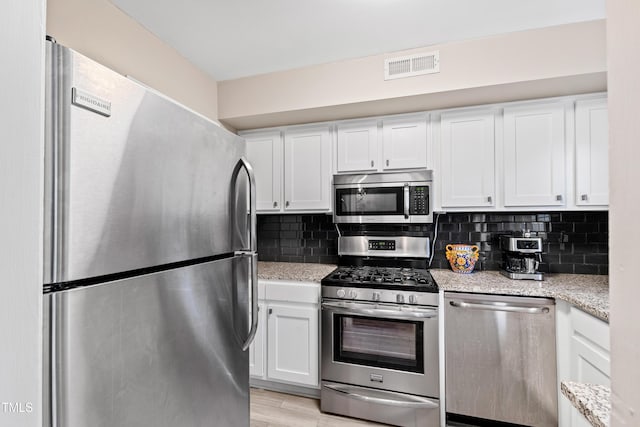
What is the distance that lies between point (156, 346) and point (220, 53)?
217cm

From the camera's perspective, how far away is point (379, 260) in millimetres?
2693

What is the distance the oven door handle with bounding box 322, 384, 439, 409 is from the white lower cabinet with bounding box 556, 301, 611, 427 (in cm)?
77

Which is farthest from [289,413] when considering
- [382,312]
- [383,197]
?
[383,197]

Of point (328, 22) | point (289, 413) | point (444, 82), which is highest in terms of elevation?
point (328, 22)

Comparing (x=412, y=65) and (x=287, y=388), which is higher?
(x=412, y=65)

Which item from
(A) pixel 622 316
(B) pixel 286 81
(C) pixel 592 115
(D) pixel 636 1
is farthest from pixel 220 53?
(C) pixel 592 115

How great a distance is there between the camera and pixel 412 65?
219 centimetres

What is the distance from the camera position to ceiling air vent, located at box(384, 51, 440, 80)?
2150mm

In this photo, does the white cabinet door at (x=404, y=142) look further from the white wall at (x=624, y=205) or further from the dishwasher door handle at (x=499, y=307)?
the white wall at (x=624, y=205)

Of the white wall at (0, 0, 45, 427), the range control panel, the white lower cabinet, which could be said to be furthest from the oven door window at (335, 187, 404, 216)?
the white wall at (0, 0, 45, 427)

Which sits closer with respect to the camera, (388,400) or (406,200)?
(388,400)

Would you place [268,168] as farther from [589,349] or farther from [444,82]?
[589,349]

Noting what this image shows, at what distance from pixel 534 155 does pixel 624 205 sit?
7.48 feet

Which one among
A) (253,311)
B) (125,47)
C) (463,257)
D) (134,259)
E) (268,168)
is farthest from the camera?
(268,168)
